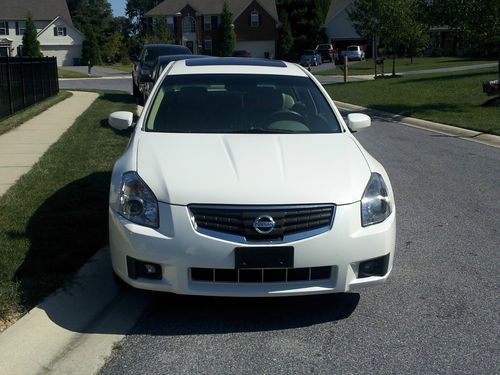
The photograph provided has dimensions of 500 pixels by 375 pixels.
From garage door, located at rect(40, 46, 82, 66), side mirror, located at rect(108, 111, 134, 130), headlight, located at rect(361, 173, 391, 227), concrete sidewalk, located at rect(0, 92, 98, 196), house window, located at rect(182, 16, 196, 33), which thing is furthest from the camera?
garage door, located at rect(40, 46, 82, 66)

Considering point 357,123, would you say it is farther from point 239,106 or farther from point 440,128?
point 440,128

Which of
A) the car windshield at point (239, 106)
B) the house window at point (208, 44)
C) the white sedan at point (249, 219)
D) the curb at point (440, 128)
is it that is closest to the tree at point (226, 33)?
the house window at point (208, 44)

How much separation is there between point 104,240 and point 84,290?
109 cm

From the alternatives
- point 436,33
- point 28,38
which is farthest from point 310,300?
point 436,33

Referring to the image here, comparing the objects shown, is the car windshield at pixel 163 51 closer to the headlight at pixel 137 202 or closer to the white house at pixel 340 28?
the headlight at pixel 137 202

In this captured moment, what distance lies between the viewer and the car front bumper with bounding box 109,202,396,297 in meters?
3.84

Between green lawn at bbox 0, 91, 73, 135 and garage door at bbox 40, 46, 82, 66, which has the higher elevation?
garage door at bbox 40, 46, 82, 66

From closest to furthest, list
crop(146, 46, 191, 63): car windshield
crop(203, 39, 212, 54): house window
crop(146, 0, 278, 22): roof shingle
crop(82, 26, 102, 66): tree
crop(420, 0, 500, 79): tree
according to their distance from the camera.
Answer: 1. crop(420, 0, 500, 79): tree
2. crop(146, 46, 191, 63): car windshield
3. crop(82, 26, 102, 66): tree
4. crop(146, 0, 278, 22): roof shingle
5. crop(203, 39, 212, 54): house window

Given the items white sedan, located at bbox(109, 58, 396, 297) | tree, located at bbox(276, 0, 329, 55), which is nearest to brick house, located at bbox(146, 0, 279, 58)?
tree, located at bbox(276, 0, 329, 55)

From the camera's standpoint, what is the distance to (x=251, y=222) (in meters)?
3.86

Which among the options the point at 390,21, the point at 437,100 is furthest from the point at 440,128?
the point at 390,21

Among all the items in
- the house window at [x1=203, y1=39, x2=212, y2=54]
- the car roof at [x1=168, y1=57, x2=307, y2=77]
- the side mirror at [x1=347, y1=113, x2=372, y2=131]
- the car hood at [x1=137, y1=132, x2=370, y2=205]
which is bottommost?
Answer: the car hood at [x1=137, y1=132, x2=370, y2=205]

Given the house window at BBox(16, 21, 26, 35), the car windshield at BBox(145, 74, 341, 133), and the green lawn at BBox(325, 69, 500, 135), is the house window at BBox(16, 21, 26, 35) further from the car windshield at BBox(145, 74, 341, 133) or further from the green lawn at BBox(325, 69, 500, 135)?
the car windshield at BBox(145, 74, 341, 133)

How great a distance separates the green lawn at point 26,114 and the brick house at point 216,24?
55.0 m
